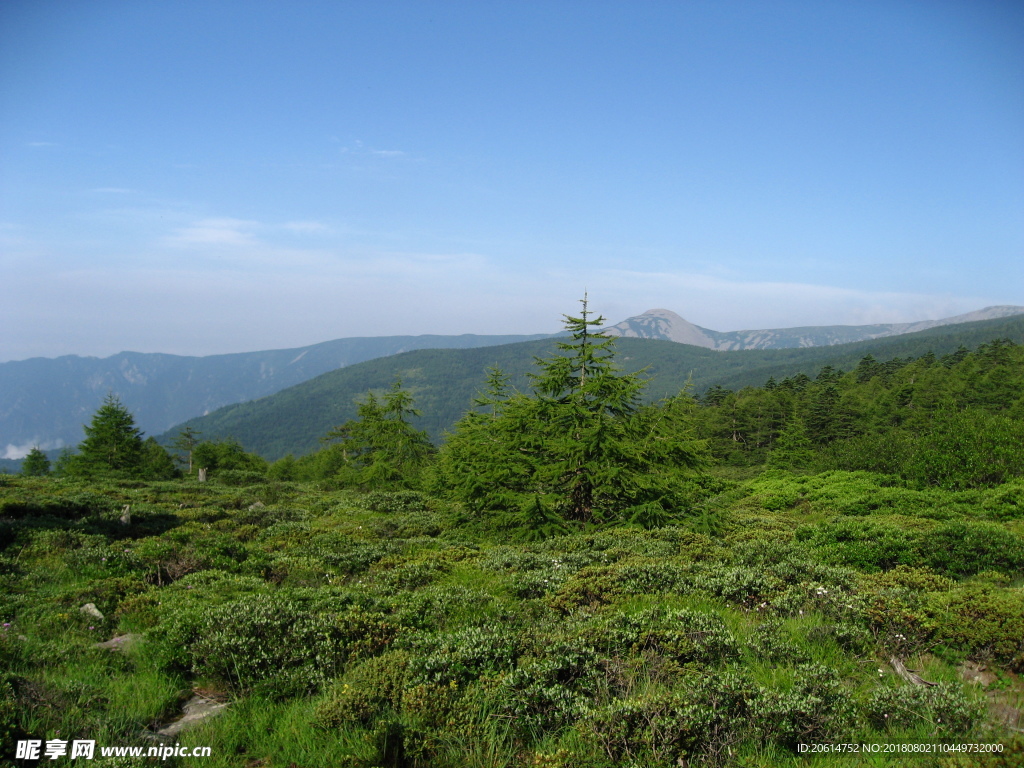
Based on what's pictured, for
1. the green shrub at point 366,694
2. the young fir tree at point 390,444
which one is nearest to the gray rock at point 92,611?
the green shrub at point 366,694

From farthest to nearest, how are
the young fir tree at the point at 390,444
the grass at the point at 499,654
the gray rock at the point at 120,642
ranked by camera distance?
the young fir tree at the point at 390,444 → the gray rock at the point at 120,642 → the grass at the point at 499,654

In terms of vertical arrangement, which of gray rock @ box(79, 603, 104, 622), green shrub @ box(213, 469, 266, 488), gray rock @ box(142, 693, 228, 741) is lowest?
green shrub @ box(213, 469, 266, 488)

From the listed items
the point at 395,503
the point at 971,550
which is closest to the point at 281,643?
the point at 971,550

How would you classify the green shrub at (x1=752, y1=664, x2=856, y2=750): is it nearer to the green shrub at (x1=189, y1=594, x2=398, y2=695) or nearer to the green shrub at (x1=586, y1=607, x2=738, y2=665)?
the green shrub at (x1=586, y1=607, x2=738, y2=665)

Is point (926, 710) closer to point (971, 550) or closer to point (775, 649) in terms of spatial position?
point (775, 649)

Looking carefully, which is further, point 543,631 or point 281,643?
point 543,631

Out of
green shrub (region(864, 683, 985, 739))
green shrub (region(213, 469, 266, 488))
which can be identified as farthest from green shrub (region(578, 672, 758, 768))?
green shrub (region(213, 469, 266, 488))

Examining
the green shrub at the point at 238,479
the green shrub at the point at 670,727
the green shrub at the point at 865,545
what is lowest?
the green shrub at the point at 238,479

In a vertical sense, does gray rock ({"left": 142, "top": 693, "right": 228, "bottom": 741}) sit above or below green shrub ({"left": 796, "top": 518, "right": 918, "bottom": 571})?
above

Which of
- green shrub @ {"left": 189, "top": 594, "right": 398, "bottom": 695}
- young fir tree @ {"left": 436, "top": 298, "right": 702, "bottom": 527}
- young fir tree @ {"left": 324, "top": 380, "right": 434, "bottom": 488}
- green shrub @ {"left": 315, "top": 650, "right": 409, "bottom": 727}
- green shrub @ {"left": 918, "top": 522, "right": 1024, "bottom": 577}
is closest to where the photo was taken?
green shrub @ {"left": 315, "top": 650, "right": 409, "bottom": 727}

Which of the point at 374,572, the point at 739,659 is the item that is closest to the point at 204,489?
the point at 374,572

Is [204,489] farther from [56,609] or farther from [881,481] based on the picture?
[881,481]

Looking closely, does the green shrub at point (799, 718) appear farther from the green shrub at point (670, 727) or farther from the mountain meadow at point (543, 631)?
the green shrub at point (670, 727)

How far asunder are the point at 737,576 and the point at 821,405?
68157mm
